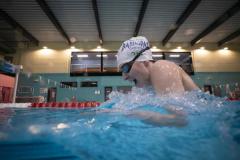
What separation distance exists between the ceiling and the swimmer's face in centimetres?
733

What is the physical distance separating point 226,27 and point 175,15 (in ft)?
12.7

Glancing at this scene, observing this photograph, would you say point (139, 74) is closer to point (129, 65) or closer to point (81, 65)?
point (129, 65)

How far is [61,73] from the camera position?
1209 cm

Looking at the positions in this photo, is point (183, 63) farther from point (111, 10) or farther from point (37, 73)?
point (37, 73)

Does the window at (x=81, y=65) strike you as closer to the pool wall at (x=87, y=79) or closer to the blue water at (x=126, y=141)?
the pool wall at (x=87, y=79)

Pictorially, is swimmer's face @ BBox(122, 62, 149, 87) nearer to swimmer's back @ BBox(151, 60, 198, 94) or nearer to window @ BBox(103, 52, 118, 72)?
swimmer's back @ BBox(151, 60, 198, 94)

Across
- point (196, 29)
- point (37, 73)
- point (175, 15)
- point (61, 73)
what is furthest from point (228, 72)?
point (37, 73)

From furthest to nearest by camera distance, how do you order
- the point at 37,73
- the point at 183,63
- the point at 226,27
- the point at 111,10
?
the point at 183,63 < the point at 37,73 < the point at 226,27 < the point at 111,10

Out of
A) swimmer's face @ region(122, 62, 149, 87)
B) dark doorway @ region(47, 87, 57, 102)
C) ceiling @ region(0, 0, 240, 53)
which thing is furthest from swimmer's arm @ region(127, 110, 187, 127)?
dark doorway @ region(47, 87, 57, 102)

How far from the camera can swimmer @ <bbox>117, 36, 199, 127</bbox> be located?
1.19 metres

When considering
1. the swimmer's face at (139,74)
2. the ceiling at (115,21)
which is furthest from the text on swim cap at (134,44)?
the ceiling at (115,21)

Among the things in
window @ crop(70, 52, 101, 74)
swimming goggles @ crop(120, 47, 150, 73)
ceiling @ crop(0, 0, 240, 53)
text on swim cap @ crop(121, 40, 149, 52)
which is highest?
ceiling @ crop(0, 0, 240, 53)

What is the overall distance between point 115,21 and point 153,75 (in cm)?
916

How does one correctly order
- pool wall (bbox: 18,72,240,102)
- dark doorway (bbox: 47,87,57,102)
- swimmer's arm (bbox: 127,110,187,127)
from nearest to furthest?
1. swimmer's arm (bbox: 127,110,187,127)
2. dark doorway (bbox: 47,87,57,102)
3. pool wall (bbox: 18,72,240,102)
